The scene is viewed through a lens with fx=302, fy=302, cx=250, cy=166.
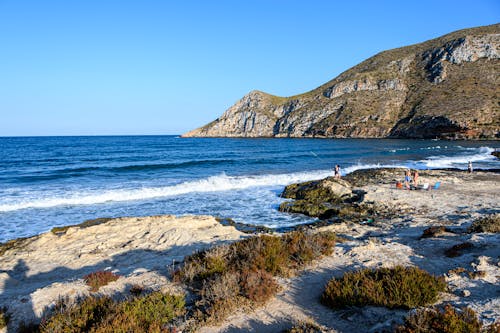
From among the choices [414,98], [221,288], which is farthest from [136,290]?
[414,98]

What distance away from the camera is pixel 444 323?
374 cm

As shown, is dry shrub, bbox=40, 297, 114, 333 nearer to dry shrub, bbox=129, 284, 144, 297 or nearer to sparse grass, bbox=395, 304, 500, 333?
dry shrub, bbox=129, 284, 144, 297

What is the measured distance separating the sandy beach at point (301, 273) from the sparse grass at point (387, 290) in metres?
0.17

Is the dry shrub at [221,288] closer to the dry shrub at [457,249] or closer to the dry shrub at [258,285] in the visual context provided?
the dry shrub at [258,285]

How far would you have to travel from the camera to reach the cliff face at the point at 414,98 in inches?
2938

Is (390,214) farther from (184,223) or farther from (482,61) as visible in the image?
(482,61)

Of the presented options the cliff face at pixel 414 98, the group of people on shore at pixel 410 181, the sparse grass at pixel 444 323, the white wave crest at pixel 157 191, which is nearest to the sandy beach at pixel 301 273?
the sparse grass at pixel 444 323

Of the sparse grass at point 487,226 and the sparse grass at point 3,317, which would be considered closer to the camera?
the sparse grass at point 3,317

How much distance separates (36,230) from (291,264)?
1361 centimetres

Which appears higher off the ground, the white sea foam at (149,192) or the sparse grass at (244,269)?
the sparse grass at (244,269)

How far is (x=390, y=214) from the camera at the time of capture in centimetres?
1441

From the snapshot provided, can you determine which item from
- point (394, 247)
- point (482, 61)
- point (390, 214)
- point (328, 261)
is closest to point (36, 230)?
point (328, 261)

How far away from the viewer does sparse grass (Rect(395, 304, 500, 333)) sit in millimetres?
3662

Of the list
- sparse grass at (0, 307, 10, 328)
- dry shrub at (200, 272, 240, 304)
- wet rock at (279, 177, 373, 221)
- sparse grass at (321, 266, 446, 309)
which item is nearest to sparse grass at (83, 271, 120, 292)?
sparse grass at (0, 307, 10, 328)
